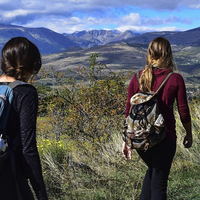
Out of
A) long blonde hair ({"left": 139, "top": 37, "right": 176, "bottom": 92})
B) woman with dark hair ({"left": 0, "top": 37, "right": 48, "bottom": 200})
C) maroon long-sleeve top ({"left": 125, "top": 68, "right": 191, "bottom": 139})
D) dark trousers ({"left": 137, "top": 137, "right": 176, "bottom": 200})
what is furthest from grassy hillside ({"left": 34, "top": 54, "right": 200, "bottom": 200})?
woman with dark hair ({"left": 0, "top": 37, "right": 48, "bottom": 200})

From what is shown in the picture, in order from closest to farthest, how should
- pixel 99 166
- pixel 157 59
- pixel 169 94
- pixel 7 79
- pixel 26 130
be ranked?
1. pixel 26 130
2. pixel 7 79
3. pixel 169 94
4. pixel 157 59
5. pixel 99 166

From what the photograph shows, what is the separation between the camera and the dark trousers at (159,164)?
2.19 m

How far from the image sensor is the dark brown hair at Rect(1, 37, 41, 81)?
157 centimetres

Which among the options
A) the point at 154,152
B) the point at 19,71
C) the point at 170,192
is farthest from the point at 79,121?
the point at 19,71

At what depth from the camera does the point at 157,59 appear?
2.29 m

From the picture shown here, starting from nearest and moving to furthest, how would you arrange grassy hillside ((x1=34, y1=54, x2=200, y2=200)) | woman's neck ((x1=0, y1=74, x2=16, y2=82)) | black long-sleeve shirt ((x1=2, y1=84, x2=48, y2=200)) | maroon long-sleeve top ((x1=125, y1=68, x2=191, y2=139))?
1. black long-sleeve shirt ((x1=2, y1=84, x2=48, y2=200))
2. woman's neck ((x1=0, y1=74, x2=16, y2=82))
3. maroon long-sleeve top ((x1=125, y1=68, x2=191, y2=139))
4. grassy hillside ((x1=34, y1=54, x2=200, y2=200))

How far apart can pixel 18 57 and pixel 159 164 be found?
1.32 meters

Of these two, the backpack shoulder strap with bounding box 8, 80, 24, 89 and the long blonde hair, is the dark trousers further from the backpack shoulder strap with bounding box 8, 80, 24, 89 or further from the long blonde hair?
the backpack shoulder strap with bounding box 8, 80, 24, 89

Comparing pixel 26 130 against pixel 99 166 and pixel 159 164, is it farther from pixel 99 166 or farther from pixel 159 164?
pixel 99 166

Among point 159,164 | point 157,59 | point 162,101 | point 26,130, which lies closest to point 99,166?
point 159,164

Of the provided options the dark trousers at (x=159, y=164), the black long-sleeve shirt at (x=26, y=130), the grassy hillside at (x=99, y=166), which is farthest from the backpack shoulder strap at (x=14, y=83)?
the grassy hillside at (x=99, y=166)

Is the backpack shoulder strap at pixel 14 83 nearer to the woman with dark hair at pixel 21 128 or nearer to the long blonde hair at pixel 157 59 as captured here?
the woman with dark hair at pixel 21 128

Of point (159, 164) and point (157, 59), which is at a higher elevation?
point (157, 59)

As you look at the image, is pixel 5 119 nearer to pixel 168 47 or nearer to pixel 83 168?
pixel 168 47
